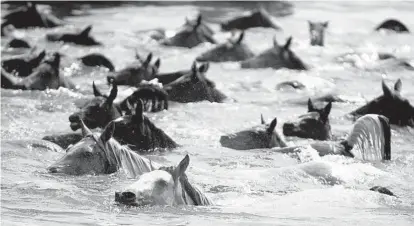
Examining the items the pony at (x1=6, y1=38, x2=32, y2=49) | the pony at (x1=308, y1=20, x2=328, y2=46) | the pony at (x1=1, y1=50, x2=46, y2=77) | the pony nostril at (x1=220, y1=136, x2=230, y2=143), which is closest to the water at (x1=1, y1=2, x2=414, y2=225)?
the pony nostril at (x1=220, y1=136, x2=230, y2=143)

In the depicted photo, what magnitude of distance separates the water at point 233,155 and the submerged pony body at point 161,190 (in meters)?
0.08

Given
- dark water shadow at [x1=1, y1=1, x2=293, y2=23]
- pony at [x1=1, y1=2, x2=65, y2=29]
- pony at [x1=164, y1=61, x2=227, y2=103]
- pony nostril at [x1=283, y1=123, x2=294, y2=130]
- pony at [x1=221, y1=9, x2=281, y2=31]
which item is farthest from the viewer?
dark water shadow at [x1=1, y1=1, x2=293, y2=23]

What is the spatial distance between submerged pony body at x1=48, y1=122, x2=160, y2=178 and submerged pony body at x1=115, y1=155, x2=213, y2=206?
137cm

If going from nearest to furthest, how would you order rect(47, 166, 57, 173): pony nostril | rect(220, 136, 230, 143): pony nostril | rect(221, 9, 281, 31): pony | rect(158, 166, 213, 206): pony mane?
rect(158, 166, 213, 206): pony mane → rect(47, 166, 57, 173): pony nostril → rect(220, 136, 230, 143): pony nostril → rect(221, 9, 281, 31): pony

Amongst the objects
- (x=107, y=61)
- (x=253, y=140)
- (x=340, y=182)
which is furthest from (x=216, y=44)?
(x=340, y=182)

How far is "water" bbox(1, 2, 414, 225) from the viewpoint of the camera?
8148 millimetres

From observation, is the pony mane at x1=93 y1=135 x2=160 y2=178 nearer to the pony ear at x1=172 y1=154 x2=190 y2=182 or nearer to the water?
the water

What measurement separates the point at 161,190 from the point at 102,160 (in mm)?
1762

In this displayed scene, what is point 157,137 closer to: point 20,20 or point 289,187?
point 289,187

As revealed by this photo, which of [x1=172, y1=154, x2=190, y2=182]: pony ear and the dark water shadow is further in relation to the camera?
the dark water shadow

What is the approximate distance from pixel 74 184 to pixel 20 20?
53.7ft

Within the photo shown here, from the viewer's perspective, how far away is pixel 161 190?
24.9 ft

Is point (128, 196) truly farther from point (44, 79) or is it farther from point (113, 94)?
point (44, 79)

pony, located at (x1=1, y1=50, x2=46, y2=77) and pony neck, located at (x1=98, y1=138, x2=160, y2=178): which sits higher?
pony neck, located at (x1=98, y1=138, x2=160, y2=178)
